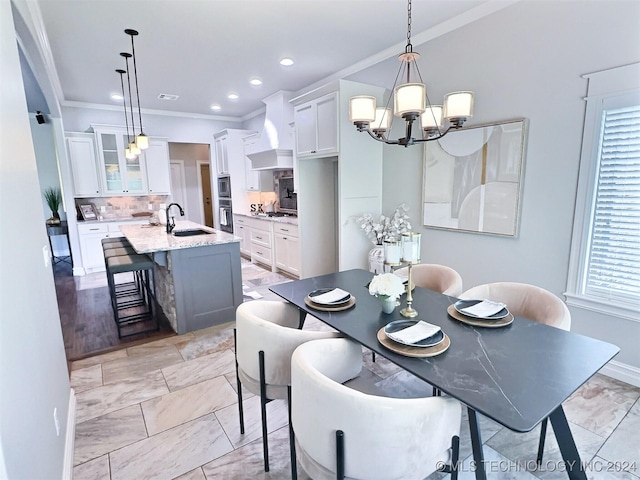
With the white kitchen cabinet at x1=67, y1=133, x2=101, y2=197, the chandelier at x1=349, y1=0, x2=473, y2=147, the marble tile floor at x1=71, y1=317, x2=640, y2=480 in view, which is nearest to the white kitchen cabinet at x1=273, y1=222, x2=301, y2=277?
the marble tile floor at x1=71, y1=317, x2=640, y2=480

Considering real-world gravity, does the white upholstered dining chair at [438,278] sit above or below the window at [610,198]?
below

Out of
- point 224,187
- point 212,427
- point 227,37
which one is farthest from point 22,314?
point 224,187

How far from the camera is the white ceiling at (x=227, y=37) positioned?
2916 millimetres

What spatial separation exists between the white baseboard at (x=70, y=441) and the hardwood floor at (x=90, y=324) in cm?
93

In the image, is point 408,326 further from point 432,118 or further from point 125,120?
point 125,120

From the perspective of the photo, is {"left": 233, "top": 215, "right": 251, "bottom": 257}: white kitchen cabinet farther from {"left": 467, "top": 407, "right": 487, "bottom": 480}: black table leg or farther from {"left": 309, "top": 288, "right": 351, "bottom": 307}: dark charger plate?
{"left": 467, "top": 407, "right": 487, "bottom": 480}: black table leg

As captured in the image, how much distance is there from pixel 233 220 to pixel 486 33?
5.35m

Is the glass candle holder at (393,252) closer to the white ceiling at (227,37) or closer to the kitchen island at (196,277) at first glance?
the kitchen island at (196,277)

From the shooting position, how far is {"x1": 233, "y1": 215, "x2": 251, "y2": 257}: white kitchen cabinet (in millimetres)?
6488

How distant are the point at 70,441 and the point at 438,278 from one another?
8.47ft

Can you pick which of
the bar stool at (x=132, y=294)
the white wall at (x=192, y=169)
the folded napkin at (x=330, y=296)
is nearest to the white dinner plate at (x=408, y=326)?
the folded napkin at (x=330, y=296)

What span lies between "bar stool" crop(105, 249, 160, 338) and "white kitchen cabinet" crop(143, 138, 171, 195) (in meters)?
2.60

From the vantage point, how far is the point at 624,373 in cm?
248

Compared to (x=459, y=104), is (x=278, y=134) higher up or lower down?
higher up
